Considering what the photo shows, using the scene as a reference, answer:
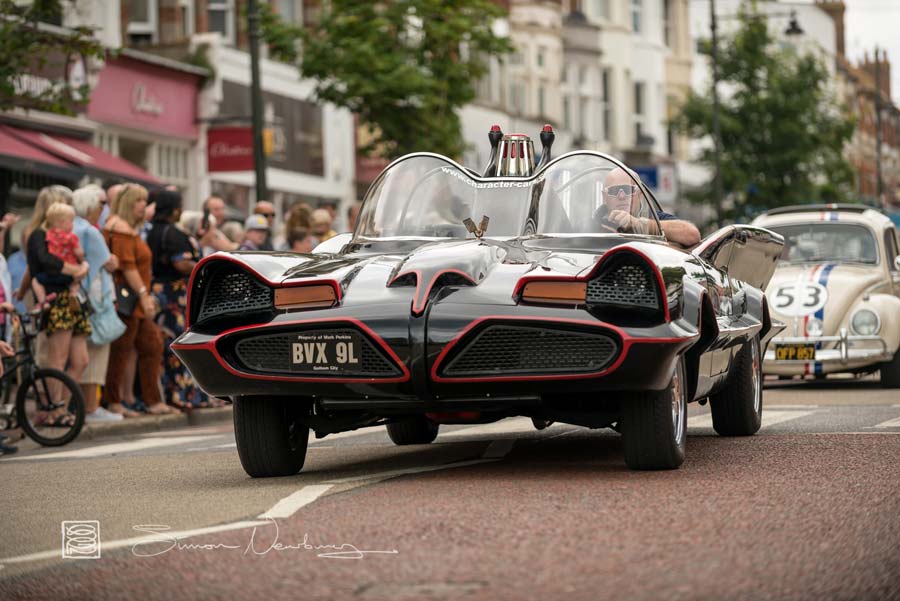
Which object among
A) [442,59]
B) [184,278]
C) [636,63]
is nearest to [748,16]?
[636,63]

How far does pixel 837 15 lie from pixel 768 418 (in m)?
105

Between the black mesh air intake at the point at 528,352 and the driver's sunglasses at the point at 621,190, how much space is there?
180cm

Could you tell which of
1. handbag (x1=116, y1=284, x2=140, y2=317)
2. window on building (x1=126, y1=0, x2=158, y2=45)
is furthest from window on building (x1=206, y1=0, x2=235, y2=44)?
handbag (x1=116, y1=284, x2=140, y2=317)

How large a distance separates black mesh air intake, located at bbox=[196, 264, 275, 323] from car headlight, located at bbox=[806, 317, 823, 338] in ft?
32.0

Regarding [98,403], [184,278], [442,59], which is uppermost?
[442,59]

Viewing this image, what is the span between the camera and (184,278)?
55.4 ft

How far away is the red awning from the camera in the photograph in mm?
25531

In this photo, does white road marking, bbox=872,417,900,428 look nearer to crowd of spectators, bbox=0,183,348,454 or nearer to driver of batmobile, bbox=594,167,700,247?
driver of batmobile, bbox=594,167,700,247

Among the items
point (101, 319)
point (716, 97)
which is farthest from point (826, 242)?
point (716, 97)

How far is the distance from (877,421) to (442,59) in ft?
62.9

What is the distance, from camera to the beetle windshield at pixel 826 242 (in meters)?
18.7

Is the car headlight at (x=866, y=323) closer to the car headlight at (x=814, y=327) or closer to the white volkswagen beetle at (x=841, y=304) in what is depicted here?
the white volkswagen beetle at (x=841, y=304)

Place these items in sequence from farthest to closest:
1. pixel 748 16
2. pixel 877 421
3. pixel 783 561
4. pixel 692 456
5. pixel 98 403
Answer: pixel 748 16, pixel 98 403, pixel 877 421, pixel 692 456, pixel 783 561

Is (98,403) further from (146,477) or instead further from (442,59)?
(442,59)
